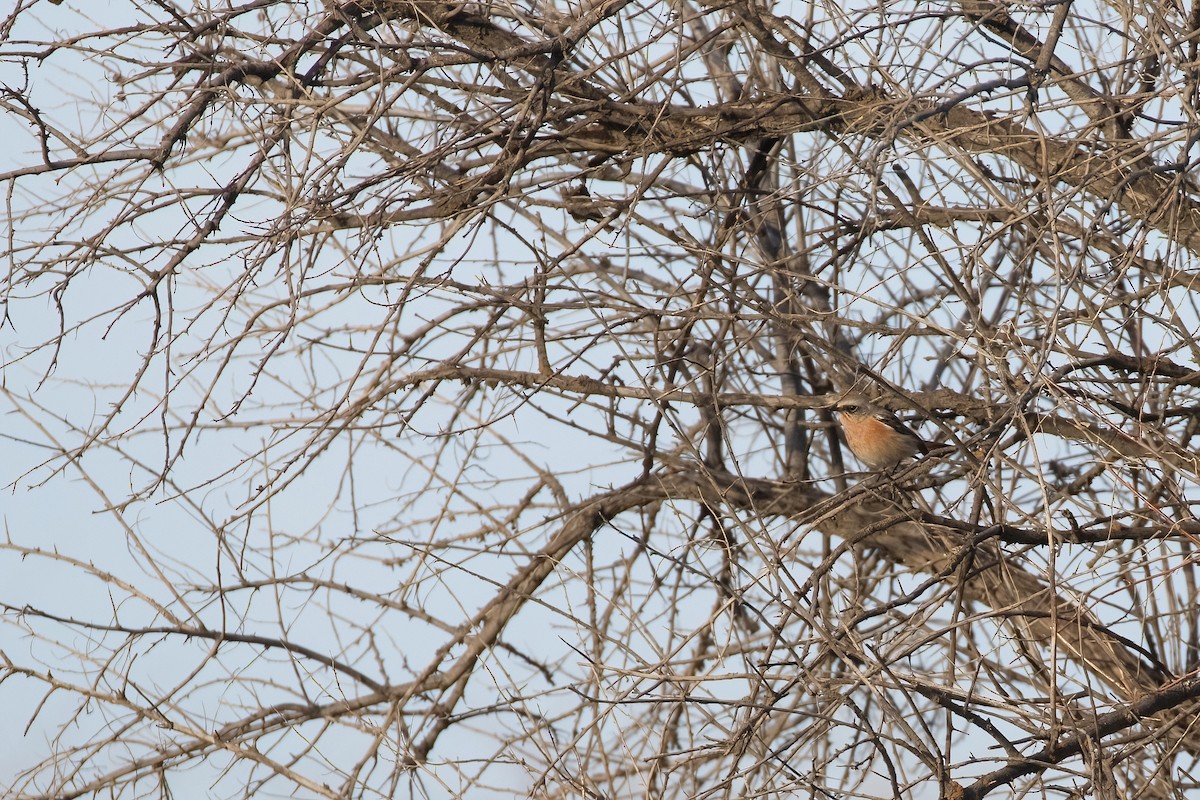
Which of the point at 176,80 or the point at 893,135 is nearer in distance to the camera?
the point at 893,135

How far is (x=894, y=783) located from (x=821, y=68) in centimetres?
274

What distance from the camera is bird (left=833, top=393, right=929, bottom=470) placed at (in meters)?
5.77

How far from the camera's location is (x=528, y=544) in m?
6.05

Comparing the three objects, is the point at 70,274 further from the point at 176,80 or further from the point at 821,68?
the point at 821,68

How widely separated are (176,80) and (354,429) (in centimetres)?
148

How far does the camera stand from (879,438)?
5.86 metres

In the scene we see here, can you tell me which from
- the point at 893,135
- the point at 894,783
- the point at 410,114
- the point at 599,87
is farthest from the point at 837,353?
the point at 410,114

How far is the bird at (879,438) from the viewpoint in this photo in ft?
18.9

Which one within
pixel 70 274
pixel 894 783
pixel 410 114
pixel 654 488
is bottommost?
pixel 894 783

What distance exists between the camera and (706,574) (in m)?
3.26

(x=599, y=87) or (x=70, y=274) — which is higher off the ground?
(x=599, y=87)

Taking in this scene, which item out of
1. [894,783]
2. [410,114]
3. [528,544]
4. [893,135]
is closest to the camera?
[894,783]

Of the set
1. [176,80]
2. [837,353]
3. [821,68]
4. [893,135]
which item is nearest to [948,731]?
[837,353]

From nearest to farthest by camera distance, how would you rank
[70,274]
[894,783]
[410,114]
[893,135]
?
1. [894,783]
2. [893,135]
3. [70,274]
4. [410,114]
